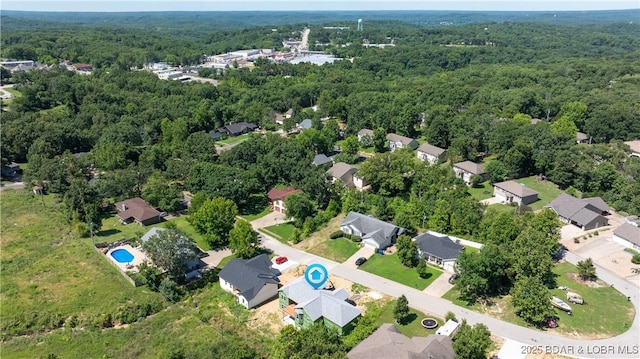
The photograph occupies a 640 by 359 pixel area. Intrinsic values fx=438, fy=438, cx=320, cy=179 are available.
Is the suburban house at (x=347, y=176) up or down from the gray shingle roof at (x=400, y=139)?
down

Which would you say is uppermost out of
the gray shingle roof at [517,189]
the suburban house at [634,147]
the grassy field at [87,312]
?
the suburban house at [634,147]

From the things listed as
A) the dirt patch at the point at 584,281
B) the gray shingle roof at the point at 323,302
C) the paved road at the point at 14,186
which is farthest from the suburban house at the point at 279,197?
the paved road at the point at 14,186

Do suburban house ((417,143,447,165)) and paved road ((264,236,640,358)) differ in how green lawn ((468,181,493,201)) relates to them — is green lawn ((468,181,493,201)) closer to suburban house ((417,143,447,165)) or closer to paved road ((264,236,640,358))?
suburban house ((417,143,447,165))

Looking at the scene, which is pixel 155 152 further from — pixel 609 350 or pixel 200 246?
pixel 609 350

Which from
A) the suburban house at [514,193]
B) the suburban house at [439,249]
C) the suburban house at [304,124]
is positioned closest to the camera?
the suburban house at [439,249]

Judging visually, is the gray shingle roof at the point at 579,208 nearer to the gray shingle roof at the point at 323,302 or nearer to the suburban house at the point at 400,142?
the suburban house at the point at 400,142

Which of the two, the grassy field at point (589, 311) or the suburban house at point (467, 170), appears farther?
the suburban house at point (467, 170)

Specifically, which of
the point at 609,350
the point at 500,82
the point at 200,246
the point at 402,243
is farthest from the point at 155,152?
the point at 500,82

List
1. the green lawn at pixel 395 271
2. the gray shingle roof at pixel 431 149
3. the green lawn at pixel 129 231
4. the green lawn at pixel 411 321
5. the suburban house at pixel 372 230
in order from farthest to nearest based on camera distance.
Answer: the gray shingle roof at pixel 431 149
the green lawn at pixel 129 231
the suburban house at pixel 372 230
the green lawn at pixel 395 271
the green lawn at pixel 411 321
